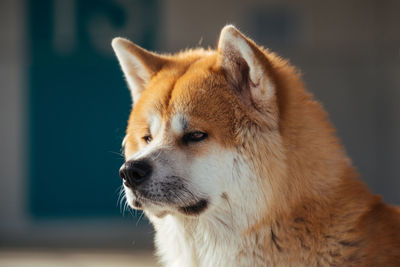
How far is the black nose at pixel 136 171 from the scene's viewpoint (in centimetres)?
291

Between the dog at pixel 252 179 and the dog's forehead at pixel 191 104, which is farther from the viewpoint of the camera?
the dog's forehead at pixel 191 104

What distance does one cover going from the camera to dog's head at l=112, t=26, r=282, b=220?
9.50 feet

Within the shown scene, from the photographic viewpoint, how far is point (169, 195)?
292 cm

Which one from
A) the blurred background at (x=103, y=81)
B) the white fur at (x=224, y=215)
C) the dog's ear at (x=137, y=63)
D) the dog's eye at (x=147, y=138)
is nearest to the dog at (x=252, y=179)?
the white fur at (x=224, y=215)

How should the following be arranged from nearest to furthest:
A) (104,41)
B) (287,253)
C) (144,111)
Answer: (287,253) < (144,111) < (104,41)

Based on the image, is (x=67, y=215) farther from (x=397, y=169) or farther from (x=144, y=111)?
(x=144, y=111)

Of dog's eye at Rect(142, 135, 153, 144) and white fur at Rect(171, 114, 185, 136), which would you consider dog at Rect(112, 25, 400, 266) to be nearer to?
white fur at Rect(171, 114, 185, 136)

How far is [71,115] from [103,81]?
76 centimetres

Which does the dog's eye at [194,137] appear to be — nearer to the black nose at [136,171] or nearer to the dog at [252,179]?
the dog at [252,179]

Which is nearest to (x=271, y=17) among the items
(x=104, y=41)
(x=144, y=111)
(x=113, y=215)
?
(x=104, y=41)

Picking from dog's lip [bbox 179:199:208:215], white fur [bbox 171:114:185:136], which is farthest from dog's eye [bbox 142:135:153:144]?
dog's lip [bbox 179:199:208:215]

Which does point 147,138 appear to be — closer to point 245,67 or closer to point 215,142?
point 215,142

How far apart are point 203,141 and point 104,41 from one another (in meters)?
6.51

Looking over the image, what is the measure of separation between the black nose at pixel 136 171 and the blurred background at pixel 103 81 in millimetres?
6275
